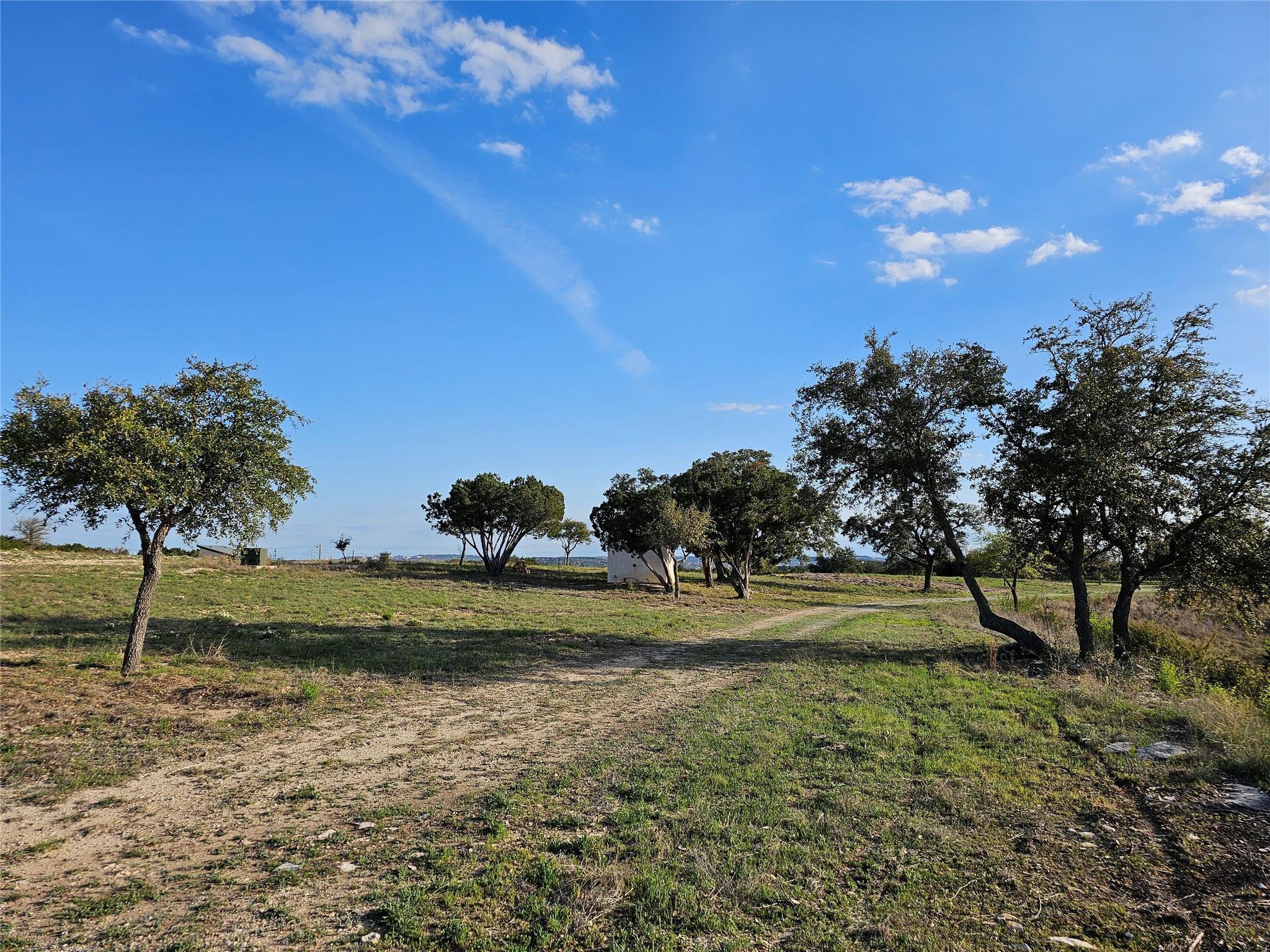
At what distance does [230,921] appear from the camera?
4629 mm

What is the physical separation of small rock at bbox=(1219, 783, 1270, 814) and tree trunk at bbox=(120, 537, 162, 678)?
17.5 m

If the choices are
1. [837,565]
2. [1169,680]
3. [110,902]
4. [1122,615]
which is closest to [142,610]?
[110,902]

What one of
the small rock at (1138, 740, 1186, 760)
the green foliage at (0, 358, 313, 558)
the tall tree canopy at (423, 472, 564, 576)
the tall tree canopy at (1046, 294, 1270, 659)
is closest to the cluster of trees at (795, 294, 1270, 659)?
the tall tree canopy at (1046, 294, 1270, 659)

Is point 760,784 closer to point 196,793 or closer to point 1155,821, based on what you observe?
point 1155,821

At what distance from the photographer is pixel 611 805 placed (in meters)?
6.93

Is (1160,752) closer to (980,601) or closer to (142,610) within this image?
(980,601)

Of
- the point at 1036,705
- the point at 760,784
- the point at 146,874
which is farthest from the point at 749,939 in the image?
the point at 1036,705

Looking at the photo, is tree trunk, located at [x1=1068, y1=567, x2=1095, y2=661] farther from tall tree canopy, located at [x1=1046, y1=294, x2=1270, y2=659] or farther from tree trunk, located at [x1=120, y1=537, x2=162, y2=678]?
tree trunk, located at [x1=120, y1=537, x2=162, y2=678]

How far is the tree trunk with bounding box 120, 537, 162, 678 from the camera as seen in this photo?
12.5 metres

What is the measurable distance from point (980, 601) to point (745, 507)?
23.5 metres

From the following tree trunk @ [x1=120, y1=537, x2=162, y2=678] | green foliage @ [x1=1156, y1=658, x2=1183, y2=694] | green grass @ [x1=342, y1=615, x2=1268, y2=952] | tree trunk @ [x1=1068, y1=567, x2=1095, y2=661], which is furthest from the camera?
tree trunk @ [x1=1068, y1=567, x2=1095, y2=661]

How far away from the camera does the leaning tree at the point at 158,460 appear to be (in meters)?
11.8

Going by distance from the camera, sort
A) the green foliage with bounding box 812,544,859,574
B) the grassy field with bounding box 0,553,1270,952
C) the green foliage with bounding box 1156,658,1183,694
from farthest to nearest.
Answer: the green foliage with bounding box 812,544,859,574
the green foliage with bounding box 1156,658,1183,694
the grassy field with bounding box 0,553,1270,952

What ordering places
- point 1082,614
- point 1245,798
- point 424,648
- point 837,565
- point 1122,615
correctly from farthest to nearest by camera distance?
point 837,565 < point 1082,614 < point 424,648 < point 1122,615 < point 1245,798
